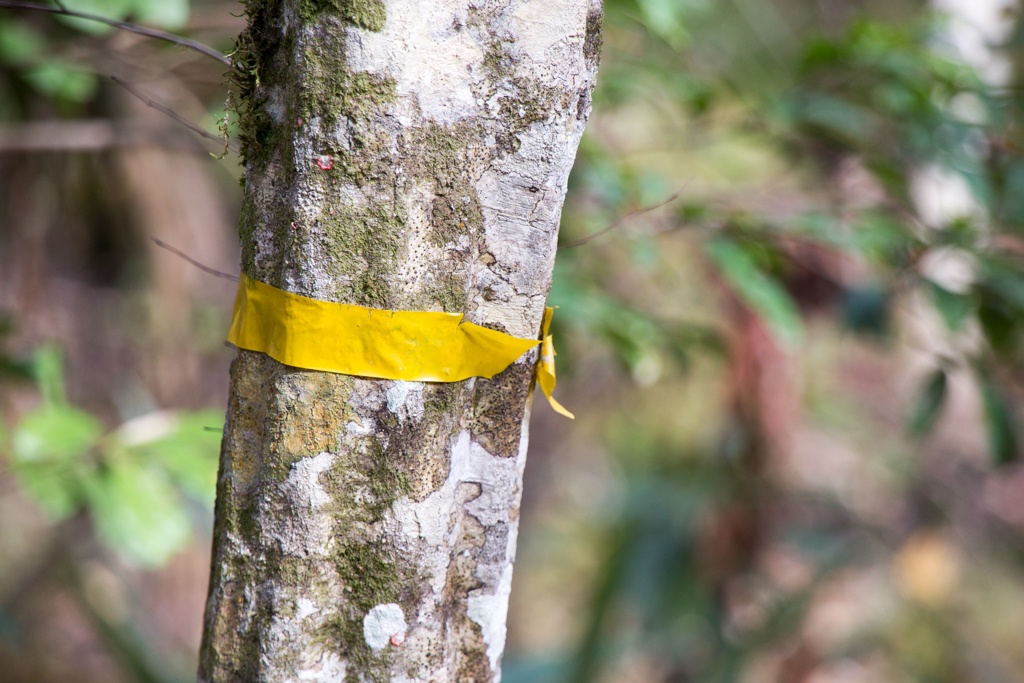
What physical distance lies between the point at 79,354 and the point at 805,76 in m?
2.01

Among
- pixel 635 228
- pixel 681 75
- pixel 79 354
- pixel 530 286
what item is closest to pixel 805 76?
pixel 681 75

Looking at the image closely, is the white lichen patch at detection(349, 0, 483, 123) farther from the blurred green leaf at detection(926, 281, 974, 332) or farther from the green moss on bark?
the blurred green leaf at detection(926, 281, 974, 332)

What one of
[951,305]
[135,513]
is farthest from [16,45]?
[951,305]

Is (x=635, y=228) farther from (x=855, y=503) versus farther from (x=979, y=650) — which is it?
(x=855, y=503)

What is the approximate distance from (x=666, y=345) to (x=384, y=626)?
839 mm

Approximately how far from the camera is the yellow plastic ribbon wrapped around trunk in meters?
0.51

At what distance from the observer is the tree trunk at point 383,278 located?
0.50m

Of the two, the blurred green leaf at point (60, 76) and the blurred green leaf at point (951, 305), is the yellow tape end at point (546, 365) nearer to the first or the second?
the blurred green leaf at point (951, 305)

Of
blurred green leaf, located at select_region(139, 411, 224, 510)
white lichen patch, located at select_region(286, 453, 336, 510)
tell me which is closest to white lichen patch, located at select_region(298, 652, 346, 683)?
white lichen patch, located at select_region(286, 453, 336, 510)

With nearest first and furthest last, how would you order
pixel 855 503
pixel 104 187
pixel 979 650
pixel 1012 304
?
pixel 1012 304, pixel 104 187, pixel 979 650, pixel 855 503

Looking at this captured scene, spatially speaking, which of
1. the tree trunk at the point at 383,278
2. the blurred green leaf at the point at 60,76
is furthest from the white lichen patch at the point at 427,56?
the blurred green leaf at the point at 60,76

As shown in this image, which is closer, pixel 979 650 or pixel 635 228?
pixel 635 228

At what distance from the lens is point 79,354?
7.35ft

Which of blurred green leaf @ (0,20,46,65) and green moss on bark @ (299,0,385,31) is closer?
green moss on bark @ (299,0,385,31)
